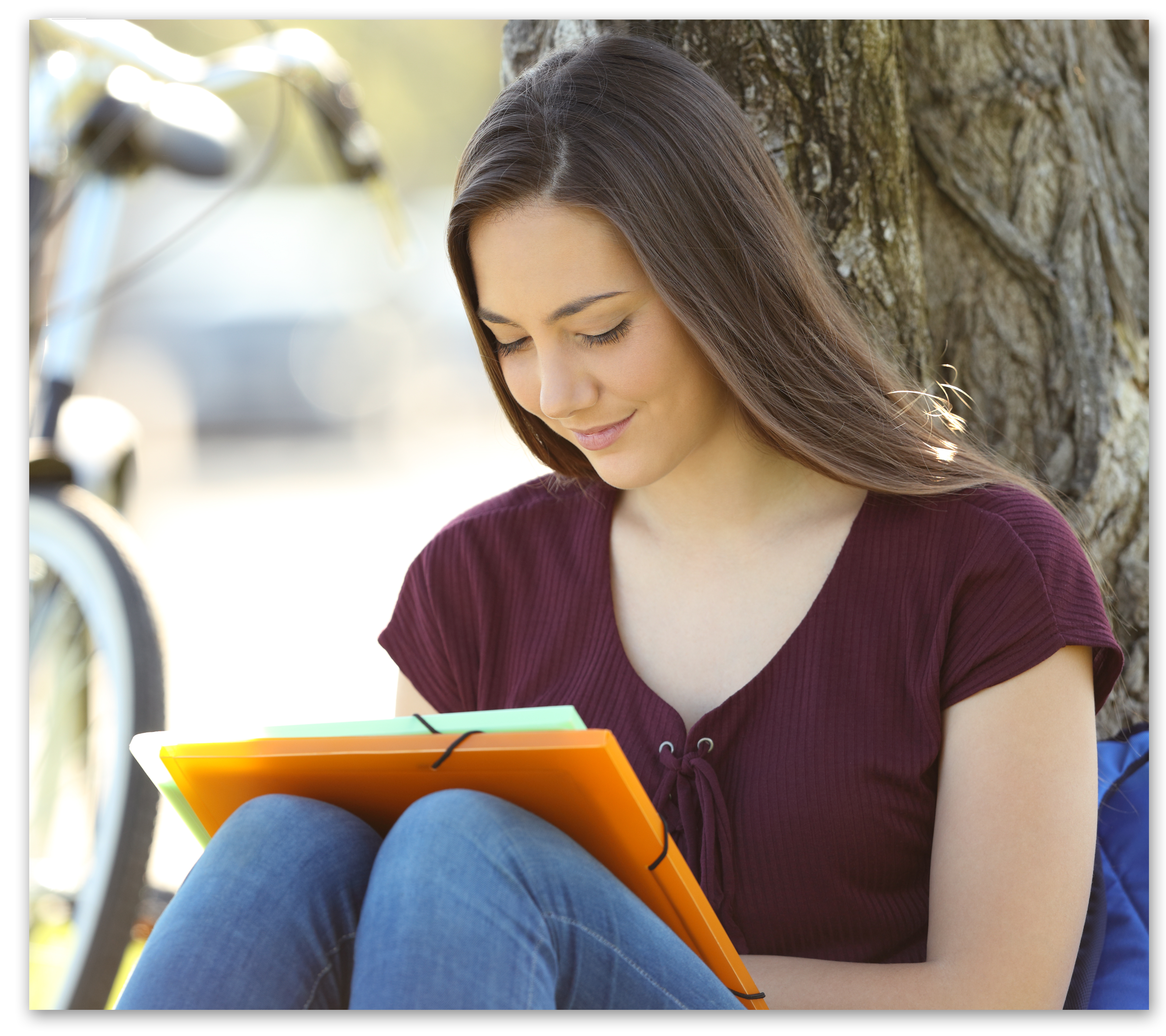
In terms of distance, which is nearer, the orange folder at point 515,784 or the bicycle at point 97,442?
the orange folder at point 515,784

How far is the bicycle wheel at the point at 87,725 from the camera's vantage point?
1673 millimetres

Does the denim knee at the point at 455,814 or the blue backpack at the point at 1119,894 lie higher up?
the denim knee at the point at 455,814

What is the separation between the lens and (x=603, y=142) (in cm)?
126

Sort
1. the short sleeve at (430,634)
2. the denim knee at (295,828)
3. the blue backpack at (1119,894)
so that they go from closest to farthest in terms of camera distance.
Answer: the denim knee at (295,828) < the blue backpack at (1119,894) < the short sleeve at (430,634)

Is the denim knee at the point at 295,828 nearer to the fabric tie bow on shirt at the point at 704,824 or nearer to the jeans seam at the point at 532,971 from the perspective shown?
the jeans seam at the point at 532,971

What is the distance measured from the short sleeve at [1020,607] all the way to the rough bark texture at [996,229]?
432 millimetres

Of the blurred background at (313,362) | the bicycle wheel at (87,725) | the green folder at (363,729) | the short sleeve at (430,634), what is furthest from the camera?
the blurred background at (313,362)

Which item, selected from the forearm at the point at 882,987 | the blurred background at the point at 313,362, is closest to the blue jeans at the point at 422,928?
the forearm at the point at 882,987

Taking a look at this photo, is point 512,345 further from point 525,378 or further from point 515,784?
point 515,784

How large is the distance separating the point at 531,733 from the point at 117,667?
1.05 meters

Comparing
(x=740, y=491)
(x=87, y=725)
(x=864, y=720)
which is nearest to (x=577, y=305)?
(x=740, y=491)

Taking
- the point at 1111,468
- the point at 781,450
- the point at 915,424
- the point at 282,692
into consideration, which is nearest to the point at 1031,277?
the point at 1111,468

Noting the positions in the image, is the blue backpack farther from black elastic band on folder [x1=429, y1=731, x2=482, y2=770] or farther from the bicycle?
the bicycle

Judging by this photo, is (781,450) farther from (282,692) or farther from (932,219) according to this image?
(282,692)
